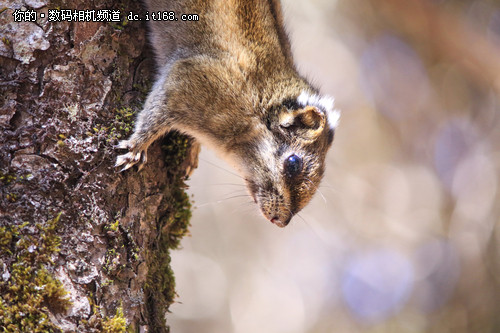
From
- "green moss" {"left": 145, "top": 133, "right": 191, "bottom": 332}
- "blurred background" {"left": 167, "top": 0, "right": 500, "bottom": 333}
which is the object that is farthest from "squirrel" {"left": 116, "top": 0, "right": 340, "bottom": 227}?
"blurred background" {"left": 167, "top": 0, "right": 500, "bottom": 333}

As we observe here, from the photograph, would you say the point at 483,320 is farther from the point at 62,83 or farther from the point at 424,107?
the point at 62,83

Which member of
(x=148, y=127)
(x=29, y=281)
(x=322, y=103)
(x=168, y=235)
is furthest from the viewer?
(x=322, y=103)

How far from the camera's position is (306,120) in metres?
2.69

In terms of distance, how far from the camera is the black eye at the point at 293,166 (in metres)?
2.68

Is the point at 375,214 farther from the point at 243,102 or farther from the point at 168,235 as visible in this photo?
the point at 168,235

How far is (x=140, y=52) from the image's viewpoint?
2473 mm

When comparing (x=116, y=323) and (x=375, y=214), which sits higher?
(x=116, y=323)

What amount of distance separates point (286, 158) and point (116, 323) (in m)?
1.23

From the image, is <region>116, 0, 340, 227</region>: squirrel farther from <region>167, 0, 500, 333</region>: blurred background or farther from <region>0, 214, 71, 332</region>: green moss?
<region>167, 0, 500, 333</region>: blurred background

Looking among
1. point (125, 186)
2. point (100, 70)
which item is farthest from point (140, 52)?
point (125, 186)

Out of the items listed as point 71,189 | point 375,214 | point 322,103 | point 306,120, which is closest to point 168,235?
point 71,189

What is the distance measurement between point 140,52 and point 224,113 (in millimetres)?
550

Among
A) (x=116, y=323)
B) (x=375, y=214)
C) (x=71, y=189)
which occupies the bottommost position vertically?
(x=375, y=214)

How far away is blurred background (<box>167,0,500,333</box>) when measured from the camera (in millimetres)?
5801
